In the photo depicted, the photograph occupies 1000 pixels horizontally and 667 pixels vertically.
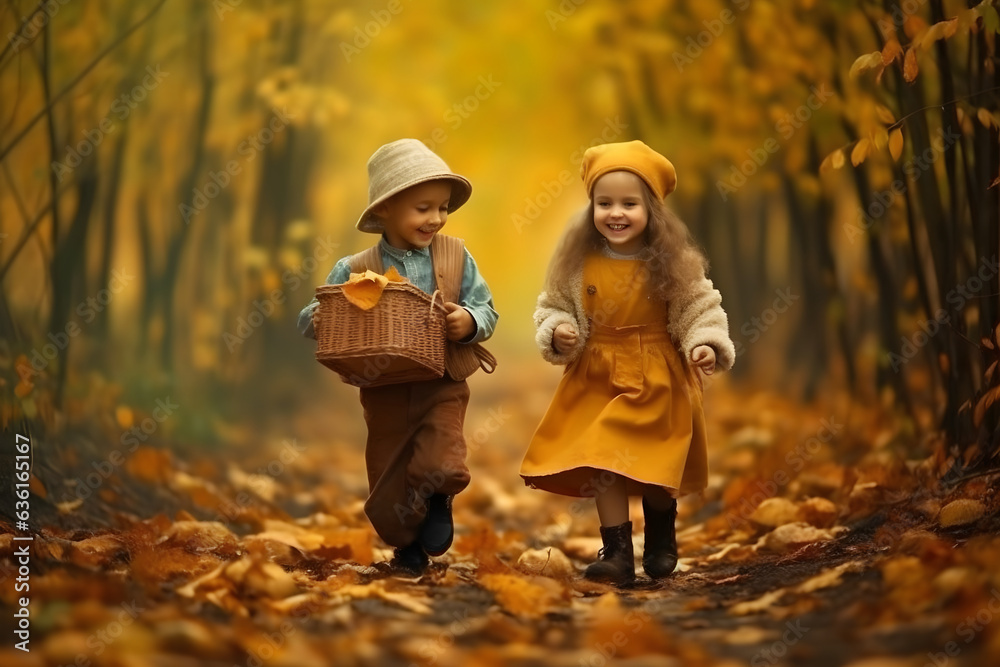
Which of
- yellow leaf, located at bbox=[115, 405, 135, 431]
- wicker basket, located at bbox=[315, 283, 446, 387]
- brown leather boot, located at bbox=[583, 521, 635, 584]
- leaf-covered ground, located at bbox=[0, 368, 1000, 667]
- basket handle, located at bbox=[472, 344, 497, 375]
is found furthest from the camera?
yellow leaf, located at bbox=[115, 405, 135, 431]

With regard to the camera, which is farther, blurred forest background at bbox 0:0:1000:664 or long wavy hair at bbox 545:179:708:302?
blurred forest background at bbox 0:0:1000:664

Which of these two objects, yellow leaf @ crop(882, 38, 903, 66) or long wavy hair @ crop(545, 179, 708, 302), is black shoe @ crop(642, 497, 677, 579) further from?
yellow leaf @ crop(882, 38, 903, 66)

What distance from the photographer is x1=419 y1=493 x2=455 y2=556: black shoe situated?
4.10m

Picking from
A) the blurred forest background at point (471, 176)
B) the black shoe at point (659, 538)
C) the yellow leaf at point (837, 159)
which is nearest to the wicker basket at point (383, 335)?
the black shoe at point (659, 538)

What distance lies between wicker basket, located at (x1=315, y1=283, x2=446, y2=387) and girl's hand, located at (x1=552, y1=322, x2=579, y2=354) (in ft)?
1.55

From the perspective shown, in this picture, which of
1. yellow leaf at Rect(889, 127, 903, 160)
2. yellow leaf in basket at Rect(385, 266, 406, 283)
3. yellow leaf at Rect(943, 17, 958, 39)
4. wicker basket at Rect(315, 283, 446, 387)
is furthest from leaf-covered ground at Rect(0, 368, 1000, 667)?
yellow leaf at Rect(943, 17, 958, 39)

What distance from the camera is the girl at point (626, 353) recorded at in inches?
158

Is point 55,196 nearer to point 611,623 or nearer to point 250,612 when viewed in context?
point 250,612

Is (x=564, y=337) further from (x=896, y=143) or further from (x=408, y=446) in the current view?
(x=896, y=143)

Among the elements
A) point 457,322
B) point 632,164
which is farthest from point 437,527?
point 632,164

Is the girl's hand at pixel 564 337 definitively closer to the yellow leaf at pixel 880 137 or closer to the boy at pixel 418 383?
the boy at pixel 418 383

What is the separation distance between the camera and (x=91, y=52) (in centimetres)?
542

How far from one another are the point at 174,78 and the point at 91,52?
181 centimetres

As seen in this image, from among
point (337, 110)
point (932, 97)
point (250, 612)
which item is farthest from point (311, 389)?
point (250, 612)
